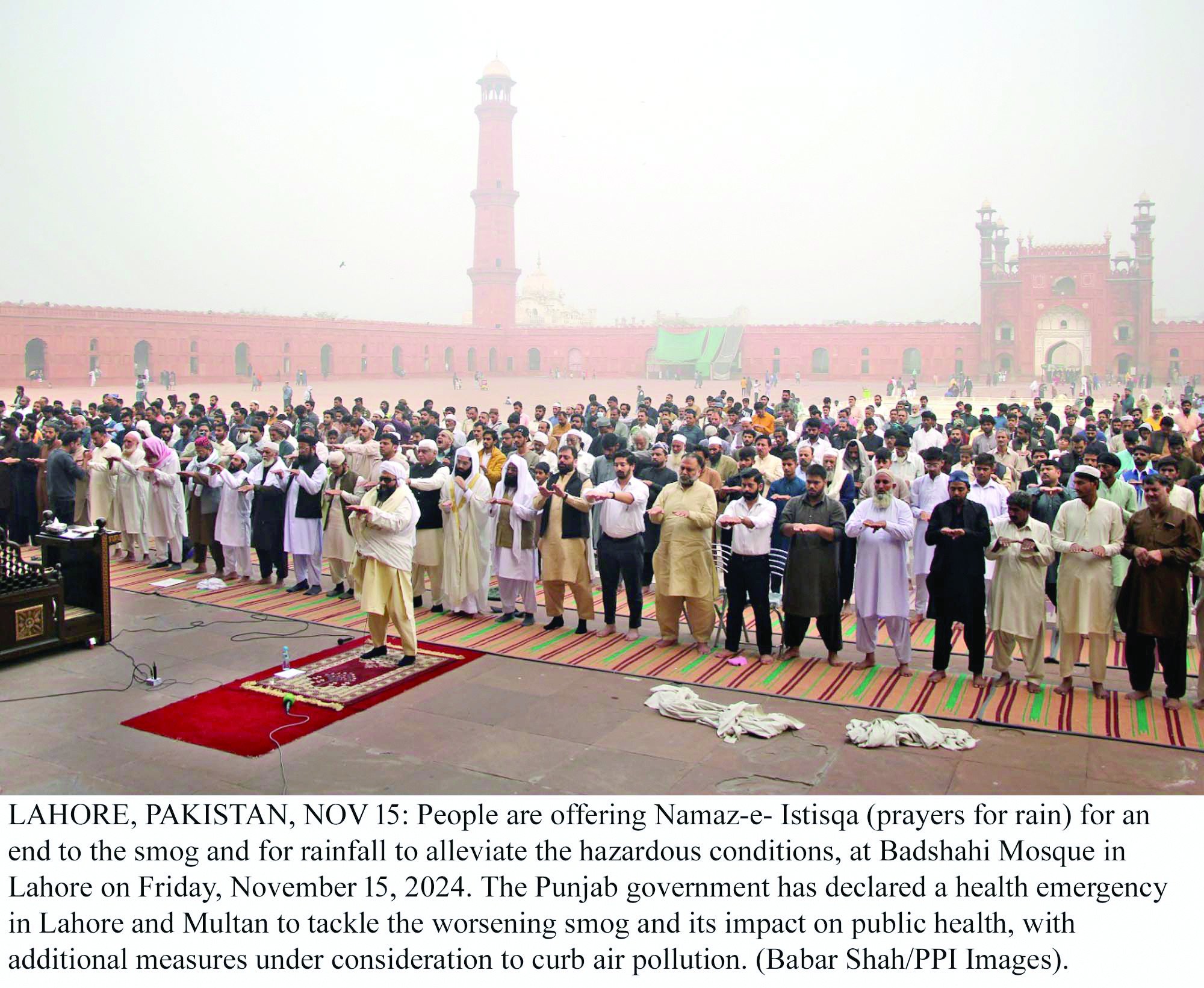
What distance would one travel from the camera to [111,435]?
38.9ft

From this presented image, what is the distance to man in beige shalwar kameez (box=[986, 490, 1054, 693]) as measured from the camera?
5980 mm

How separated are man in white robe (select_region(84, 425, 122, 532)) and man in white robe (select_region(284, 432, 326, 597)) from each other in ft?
8.23

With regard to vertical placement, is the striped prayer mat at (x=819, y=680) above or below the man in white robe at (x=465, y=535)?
below

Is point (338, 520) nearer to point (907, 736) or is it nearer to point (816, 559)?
point (816, 559)

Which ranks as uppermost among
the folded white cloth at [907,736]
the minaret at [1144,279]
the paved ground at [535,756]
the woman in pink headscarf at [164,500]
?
the minaret at [1144,279]

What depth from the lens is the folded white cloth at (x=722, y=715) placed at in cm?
536

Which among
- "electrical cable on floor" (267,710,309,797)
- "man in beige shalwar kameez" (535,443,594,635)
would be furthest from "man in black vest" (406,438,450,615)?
"electrical cable on floor" (267,710,309,797)

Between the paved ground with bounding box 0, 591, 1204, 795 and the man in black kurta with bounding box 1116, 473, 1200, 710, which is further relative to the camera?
the man in black kurta with bounding box 1116, 473, 1200, 710

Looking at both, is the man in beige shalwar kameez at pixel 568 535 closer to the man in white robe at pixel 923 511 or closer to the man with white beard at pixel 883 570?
the man with white beard at pixel 883 570

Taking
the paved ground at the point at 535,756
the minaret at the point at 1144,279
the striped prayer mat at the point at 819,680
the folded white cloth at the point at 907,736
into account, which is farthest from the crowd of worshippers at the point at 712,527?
the minaret at the point at 1144,279

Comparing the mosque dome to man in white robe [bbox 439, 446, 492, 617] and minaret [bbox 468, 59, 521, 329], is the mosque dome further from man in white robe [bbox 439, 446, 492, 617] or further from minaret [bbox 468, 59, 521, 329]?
man in white robe [bbox 439, 446, 492, 617]

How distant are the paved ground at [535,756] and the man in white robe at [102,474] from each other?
448 centimetres
